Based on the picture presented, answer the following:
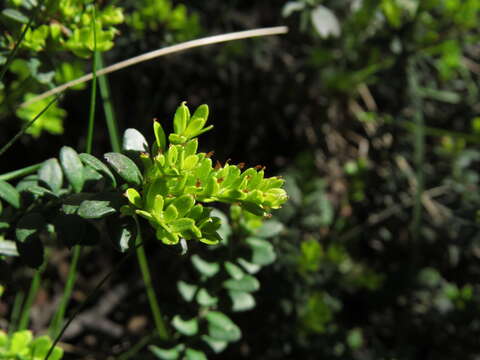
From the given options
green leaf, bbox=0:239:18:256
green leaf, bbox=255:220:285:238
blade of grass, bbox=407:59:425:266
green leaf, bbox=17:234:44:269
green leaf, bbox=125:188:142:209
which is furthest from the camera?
blade of grass, bbox=407:59:425:266

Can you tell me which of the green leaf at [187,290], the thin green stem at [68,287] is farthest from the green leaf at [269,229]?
the thin green stem at [68,287]

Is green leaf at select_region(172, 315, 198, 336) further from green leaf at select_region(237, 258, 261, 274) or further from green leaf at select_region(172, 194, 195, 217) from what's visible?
green leaf at select_region(172, 194, 195, 217)

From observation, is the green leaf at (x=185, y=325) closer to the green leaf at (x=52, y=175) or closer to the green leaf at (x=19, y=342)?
the green leaf at (x=19, y=342)

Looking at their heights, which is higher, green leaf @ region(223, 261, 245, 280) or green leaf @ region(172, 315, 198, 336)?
green leaf @ region(223, 261, 245, 280)

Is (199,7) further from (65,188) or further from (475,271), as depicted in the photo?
(475,271)

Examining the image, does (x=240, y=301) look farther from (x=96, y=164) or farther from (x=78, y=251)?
(x=96, y=164)

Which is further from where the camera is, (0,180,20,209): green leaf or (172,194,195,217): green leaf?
(0,180,20,209): green leaf

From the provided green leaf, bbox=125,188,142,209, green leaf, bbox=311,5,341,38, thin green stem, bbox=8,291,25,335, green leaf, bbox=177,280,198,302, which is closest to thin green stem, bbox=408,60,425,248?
green leaf, bbox=311,5,341,38

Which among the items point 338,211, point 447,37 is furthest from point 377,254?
point 447,37
